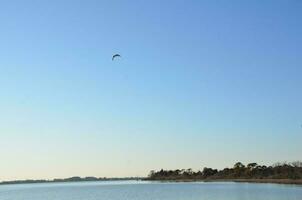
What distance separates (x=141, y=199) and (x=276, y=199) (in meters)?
19.6

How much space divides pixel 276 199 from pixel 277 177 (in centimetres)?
9232

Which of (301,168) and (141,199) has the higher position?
(301,168)

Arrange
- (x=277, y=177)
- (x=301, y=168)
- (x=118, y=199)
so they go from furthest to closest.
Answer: (x=277, y=177) → (x=301, y=168) → (x=118, y=199)

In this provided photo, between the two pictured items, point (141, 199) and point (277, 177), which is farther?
point (277, 177)

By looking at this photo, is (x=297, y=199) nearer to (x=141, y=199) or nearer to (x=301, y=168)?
(x=141, y=199)

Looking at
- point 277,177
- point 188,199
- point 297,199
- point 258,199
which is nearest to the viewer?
point 297,199

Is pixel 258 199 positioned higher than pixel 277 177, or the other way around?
pixel 277 177

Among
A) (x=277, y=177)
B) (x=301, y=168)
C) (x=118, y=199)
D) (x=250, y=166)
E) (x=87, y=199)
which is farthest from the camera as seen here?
(x=250, y=166)

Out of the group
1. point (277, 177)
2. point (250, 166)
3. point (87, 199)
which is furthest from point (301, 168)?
point (87, 199)

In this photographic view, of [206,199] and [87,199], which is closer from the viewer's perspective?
[206,199]

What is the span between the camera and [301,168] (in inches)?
5600

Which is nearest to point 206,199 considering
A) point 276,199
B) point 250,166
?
point 276,199

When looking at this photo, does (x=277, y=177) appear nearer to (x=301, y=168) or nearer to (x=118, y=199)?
(x=301, y=168)

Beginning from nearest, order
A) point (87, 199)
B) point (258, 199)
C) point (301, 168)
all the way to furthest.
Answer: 1. point (258, 199)
2. point (87, 199)
3. point (301, 168)
